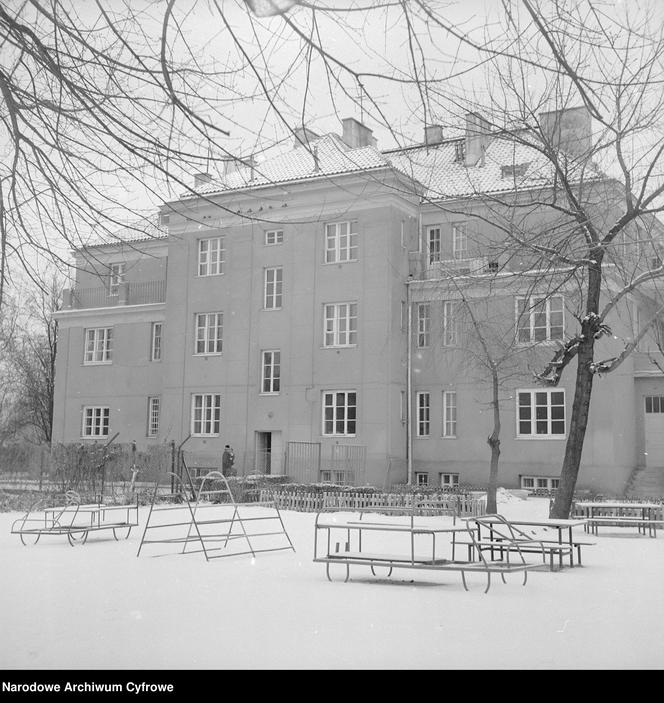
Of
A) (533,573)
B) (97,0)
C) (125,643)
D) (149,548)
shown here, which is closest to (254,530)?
(149,548)

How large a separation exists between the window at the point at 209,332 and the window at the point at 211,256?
183cm

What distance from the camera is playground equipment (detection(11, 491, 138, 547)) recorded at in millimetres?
Result: 14648

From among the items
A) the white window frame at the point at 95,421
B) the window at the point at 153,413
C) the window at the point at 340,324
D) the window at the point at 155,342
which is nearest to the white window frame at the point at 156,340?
the window at the point at 155,342

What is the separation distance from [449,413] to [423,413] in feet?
3.50

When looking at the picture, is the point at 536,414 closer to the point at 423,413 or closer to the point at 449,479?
the point at 449,479

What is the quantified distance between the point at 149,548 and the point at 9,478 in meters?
15.8

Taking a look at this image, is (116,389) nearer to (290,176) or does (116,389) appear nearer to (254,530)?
(290,176)

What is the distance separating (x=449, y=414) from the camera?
113 feet

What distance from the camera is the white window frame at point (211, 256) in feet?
126

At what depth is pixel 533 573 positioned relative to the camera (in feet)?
38.2

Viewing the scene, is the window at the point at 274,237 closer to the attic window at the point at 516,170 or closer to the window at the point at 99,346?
the attic window at the point at 516,170

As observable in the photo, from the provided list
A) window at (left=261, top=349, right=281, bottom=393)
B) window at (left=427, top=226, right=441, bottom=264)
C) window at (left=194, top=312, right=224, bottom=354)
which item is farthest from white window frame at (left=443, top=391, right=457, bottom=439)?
window at (left=194, top=312, right=224, bottom=354)

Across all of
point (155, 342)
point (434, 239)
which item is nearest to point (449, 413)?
point (434, 239)

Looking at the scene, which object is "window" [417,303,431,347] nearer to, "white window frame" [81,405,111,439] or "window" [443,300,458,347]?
"window" [443,300,458,347]
